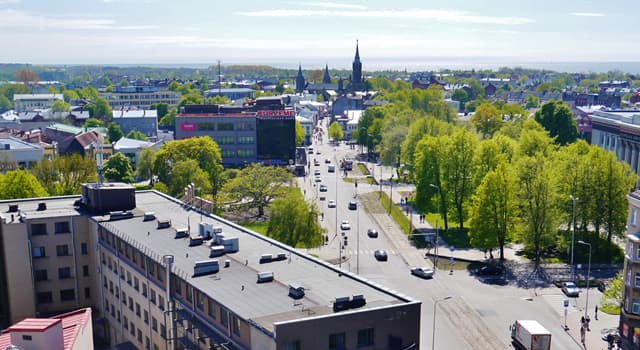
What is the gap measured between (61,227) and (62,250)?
174 centimetres

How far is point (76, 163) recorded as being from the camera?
3142 inches

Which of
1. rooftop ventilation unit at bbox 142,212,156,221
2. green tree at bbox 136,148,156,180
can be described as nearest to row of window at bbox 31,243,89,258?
rooftop ventilation unit at bbox 142,212,156,221

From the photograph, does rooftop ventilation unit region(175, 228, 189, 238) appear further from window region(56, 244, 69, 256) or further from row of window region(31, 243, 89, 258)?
window region(56, 244, 69, 256)

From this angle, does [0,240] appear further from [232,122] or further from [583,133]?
[583,133]

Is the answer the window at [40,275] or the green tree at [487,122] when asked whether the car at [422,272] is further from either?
the green tree at [487,122]

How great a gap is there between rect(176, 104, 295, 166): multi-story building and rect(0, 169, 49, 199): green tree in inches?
1743

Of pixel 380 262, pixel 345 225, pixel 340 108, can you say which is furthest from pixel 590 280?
pixel 340 108

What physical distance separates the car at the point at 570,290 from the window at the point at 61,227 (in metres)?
39.9

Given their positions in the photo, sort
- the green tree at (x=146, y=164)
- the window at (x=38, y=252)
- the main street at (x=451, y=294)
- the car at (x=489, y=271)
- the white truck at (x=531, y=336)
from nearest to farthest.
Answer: the white truck at (x=531, y=336) → the main street at (x=451, y=294) → the window at (x=38, y=252) → the car at (x=489, y=271) → the green tree at (x=146, y=164)

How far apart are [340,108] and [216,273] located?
167 m

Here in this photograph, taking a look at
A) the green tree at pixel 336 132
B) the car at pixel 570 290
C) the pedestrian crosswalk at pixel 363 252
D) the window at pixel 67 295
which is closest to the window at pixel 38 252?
the window at pixel 67 295

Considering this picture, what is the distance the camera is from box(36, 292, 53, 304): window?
1795 inches

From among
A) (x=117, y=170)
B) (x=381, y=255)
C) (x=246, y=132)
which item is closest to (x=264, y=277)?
(x=381, y=255)

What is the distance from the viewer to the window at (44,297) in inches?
1795
